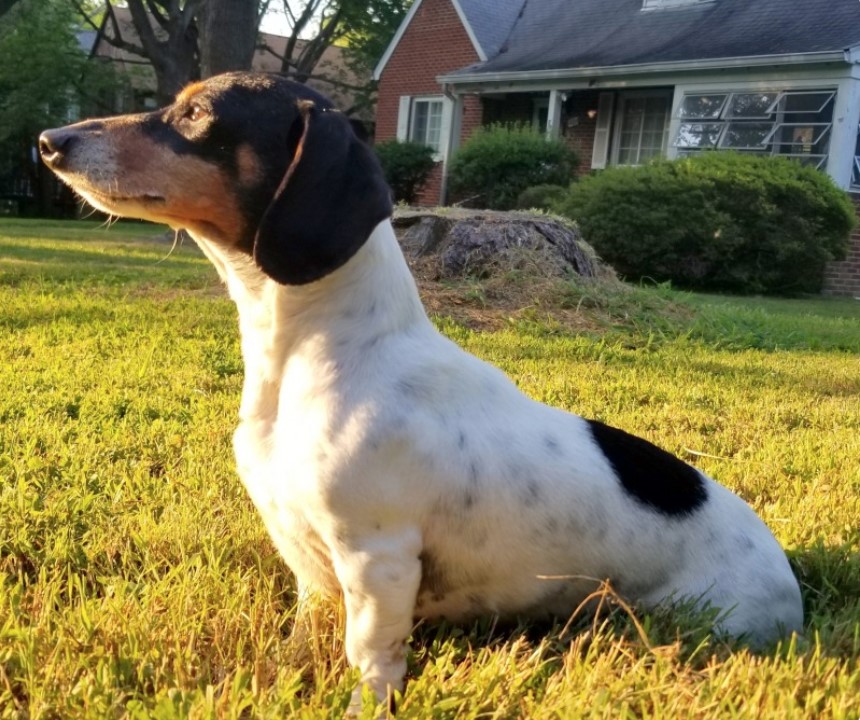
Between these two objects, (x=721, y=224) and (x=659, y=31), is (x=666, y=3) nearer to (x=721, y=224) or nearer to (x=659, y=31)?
(x=659, y=31)

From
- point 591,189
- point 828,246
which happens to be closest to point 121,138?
point 591,189

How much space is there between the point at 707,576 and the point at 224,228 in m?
1.75

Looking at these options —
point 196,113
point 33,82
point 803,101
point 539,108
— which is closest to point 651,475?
point 196,113

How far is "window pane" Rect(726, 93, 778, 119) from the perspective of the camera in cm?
1856

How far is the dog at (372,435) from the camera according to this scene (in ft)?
7.16

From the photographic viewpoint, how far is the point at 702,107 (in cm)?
1972

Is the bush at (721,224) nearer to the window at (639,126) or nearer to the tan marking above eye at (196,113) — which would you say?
the window at (639,126)

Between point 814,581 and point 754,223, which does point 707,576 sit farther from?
point 754,223

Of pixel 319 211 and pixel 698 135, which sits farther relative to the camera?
pixel 698 135

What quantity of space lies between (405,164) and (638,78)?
6.53 metres

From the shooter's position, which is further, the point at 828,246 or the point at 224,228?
the point at 828,246

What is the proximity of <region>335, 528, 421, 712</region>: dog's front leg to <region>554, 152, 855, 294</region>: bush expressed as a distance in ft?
42.3

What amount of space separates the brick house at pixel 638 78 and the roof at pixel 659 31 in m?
0.04

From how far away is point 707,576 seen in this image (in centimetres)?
259
